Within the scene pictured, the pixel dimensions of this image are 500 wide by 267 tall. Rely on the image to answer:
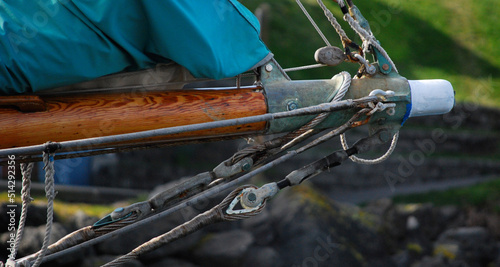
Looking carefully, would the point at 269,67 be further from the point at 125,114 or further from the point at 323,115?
the point at 125,114

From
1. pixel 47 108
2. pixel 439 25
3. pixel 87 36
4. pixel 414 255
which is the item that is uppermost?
pixel 439 25

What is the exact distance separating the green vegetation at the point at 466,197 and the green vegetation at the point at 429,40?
2276 mm

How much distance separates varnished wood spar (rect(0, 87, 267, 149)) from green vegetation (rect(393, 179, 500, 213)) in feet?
35.3

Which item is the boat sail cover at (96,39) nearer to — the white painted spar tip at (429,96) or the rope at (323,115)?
the rope at (323,115)

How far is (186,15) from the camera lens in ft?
8.94

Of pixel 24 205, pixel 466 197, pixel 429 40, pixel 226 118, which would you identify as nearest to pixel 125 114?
pixel 226 118

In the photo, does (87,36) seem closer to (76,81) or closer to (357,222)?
(76,81)

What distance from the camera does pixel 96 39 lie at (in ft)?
8.96

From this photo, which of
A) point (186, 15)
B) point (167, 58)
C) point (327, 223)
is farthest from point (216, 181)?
point (327, 223)

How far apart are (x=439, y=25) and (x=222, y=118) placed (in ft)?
46.9

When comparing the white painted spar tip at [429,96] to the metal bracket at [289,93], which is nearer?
the metal bracket at [289,93]

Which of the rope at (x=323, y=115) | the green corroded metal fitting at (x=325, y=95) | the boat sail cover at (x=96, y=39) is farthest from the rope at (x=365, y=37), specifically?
the boat sail cover at (x=96, y=39)

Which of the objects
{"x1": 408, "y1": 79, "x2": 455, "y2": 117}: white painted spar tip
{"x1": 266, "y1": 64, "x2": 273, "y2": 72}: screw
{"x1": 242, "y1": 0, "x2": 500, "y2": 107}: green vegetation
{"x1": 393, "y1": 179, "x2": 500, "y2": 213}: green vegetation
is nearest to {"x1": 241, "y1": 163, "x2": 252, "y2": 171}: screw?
{"x1": 266, "y1": 64, "x2": 273, "y2": 72}: screw

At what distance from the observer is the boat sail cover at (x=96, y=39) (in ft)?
8.71
